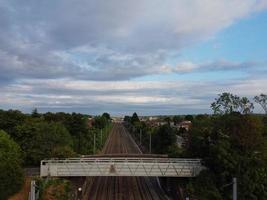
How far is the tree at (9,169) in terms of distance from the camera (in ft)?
182

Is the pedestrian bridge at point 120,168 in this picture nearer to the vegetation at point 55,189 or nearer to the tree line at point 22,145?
the vegetation at point 55,189

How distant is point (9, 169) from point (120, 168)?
15.6 metres

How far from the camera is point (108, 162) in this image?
66062 mm

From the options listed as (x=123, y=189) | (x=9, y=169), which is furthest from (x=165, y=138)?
(x=9, y=169)

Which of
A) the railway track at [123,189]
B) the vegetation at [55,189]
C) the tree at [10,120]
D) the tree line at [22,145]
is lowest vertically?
the railway track at [123,189]

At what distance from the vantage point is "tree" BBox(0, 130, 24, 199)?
55344 millimetres

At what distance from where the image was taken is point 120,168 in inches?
2596

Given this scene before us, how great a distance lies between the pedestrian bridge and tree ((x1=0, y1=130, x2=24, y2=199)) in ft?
22.1

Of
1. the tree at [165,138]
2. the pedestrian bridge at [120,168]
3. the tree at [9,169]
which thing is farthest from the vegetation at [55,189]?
the tree at [165,138]

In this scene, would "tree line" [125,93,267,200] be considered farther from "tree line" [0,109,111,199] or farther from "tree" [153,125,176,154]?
"tree" [153,125,176,154]

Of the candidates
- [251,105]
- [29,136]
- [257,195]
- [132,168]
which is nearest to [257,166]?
[257,195]

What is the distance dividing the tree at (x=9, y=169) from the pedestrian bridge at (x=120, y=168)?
675 cm

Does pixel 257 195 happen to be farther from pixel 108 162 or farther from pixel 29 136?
pixel 29 136

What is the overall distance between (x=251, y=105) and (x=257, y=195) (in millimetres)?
27111
